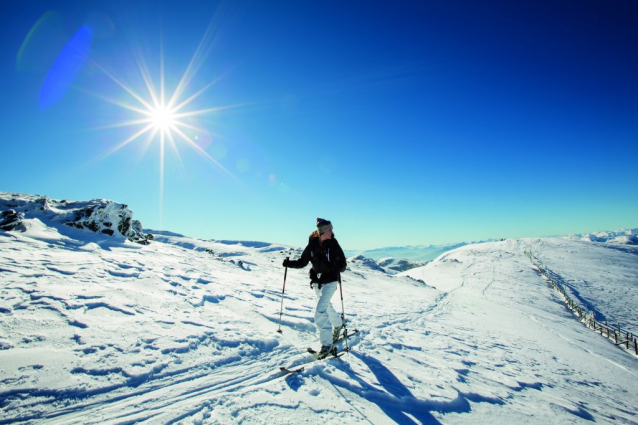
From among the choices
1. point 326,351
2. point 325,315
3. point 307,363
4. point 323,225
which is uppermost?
point 323,225

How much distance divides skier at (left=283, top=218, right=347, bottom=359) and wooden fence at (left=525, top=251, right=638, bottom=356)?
21.2m

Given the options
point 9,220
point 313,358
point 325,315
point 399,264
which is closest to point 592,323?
point 325,315

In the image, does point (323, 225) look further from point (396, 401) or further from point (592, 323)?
point (592, 323)

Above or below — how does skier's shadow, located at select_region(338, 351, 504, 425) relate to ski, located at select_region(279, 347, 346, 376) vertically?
below

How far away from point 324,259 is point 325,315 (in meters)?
1.26

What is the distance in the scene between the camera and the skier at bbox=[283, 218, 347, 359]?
6.03 meters

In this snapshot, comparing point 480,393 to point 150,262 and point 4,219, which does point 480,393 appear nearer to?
point 150,262

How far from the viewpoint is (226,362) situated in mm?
5000

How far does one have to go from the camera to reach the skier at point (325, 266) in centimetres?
603

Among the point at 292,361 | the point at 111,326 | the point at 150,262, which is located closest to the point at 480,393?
the point at 292,361

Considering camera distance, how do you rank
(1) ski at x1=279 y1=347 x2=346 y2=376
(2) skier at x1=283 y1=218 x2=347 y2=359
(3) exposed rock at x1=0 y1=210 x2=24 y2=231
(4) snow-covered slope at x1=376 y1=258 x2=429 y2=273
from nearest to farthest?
(1) ski at x1=279 y1=347 x2=346 y2=376 → (2) skier at x1=283 y1=218 x2=347 y2=359 → (3) exposed rock at x1=0 y1=210 x2=24 y2=231 → (4) snow-covered slope at x1=376 y1=258 x2=429 y2=273

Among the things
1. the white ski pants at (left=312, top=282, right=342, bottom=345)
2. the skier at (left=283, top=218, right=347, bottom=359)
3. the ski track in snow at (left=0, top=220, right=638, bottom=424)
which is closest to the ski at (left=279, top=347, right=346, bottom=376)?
the ski track in snow at (left=0, top=220, right=638, bottom=424)

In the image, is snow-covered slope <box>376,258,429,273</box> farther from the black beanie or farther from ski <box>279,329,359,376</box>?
the black beanie

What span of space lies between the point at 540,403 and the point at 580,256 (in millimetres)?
77004
